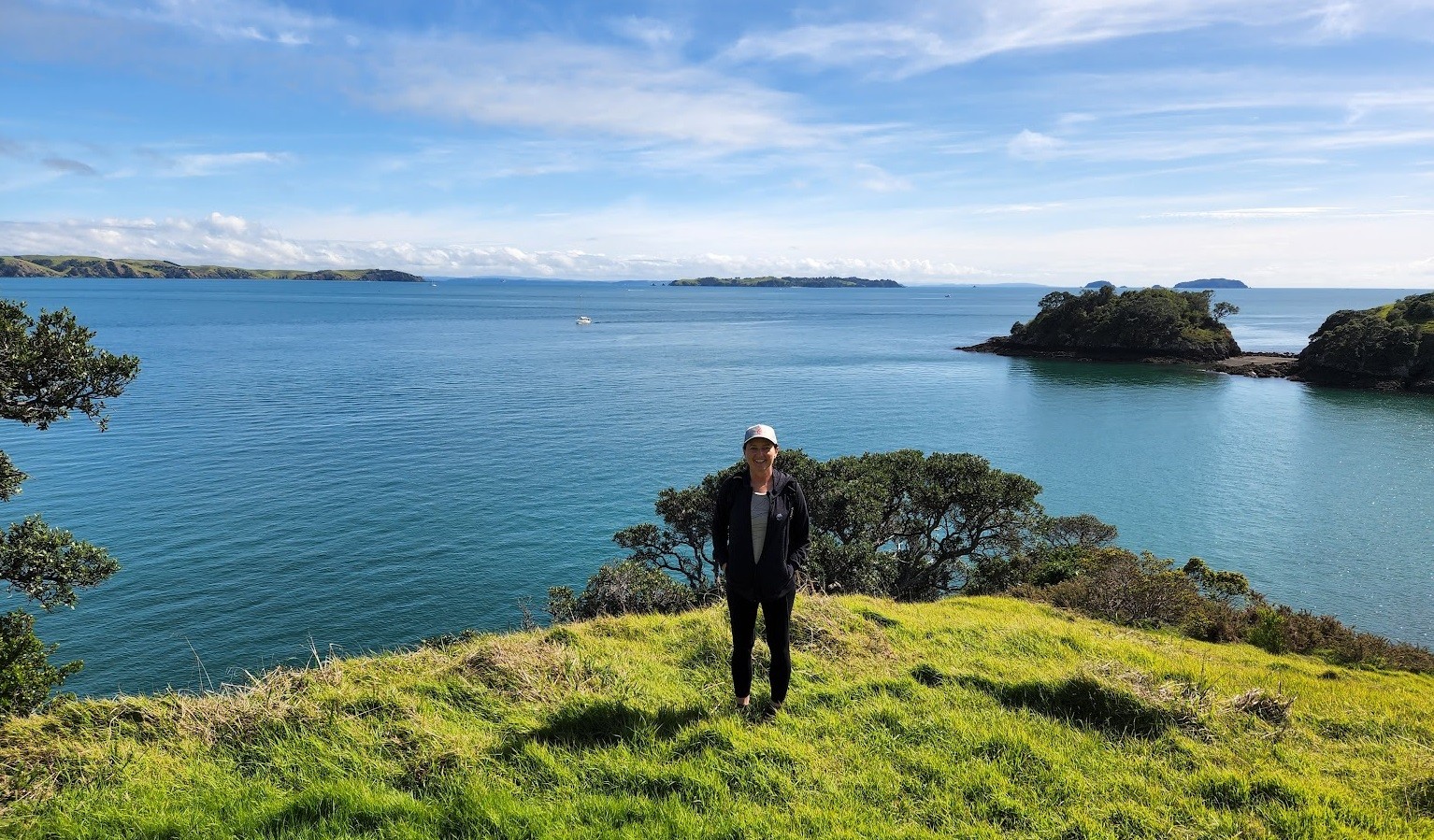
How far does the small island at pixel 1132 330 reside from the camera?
102250 mm

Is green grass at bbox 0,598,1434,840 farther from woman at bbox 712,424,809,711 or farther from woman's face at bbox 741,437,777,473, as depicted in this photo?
woman's face at bbox 741,437,777,473

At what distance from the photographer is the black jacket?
6.58m

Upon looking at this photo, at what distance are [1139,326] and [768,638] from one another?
386 feet

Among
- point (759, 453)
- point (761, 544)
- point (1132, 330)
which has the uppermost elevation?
point (1132, 330)

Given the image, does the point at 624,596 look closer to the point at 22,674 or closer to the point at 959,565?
the point at 22,674

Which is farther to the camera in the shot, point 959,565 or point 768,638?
point 959,565

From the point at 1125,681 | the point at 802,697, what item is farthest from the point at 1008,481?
the point at 802,697

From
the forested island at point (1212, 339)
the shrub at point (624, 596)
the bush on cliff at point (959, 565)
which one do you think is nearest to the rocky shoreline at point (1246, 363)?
the forested island at point (1212, 339)

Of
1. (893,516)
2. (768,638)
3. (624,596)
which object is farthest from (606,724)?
(893,516)

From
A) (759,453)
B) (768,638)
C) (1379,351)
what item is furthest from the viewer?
(1379,351)

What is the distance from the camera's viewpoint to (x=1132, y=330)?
104 meters

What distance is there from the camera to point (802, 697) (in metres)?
7.36

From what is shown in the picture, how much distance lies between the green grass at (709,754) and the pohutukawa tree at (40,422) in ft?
8.56

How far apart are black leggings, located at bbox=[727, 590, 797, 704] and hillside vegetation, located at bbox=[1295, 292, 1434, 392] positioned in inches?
4083
